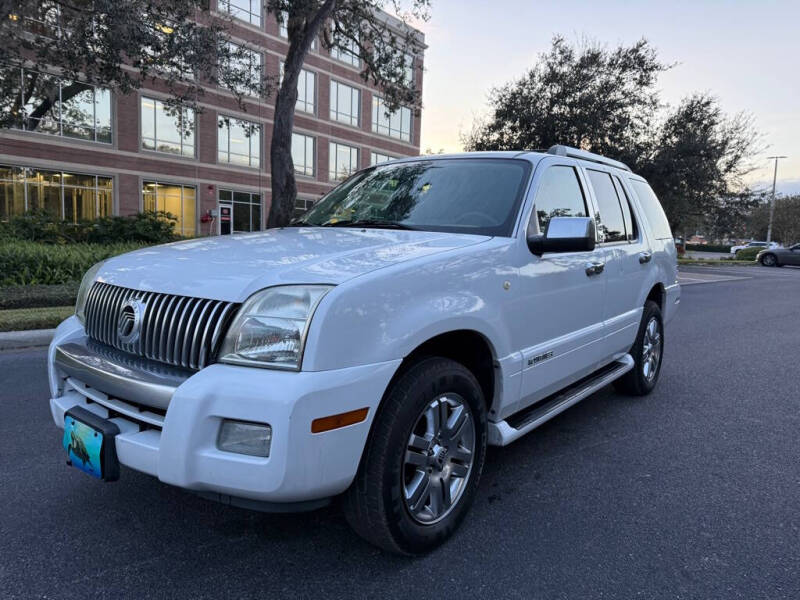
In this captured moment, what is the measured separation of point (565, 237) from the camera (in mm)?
2936

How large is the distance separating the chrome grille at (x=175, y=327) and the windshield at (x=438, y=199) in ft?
4.41

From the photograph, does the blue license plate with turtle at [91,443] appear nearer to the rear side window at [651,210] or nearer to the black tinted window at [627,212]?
the black tinted window at [627,212]

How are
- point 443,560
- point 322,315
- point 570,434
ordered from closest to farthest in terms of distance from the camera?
1. point 322,315
2. point 443,560
3. point 570,434

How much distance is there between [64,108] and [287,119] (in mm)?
15675

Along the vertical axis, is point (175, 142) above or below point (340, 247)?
above

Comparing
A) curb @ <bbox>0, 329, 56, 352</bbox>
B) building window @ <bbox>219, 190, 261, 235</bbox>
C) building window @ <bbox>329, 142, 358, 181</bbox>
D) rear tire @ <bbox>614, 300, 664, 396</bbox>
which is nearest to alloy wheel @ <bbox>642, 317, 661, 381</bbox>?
rear tire @ <bbox>614, 300, 664, 396</bbox>

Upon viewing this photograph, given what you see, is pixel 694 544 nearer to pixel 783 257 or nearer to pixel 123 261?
pixel 123 261

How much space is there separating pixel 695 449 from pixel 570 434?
81cm

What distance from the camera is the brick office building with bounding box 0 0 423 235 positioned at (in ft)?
82.1

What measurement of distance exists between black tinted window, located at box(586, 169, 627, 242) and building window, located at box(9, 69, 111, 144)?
24654mm

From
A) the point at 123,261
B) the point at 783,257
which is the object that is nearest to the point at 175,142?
the point at 123,261

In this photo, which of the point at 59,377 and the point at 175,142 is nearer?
the point at 59,377

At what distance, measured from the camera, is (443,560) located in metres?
2.47

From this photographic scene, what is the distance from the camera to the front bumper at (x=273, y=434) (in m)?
1.95
